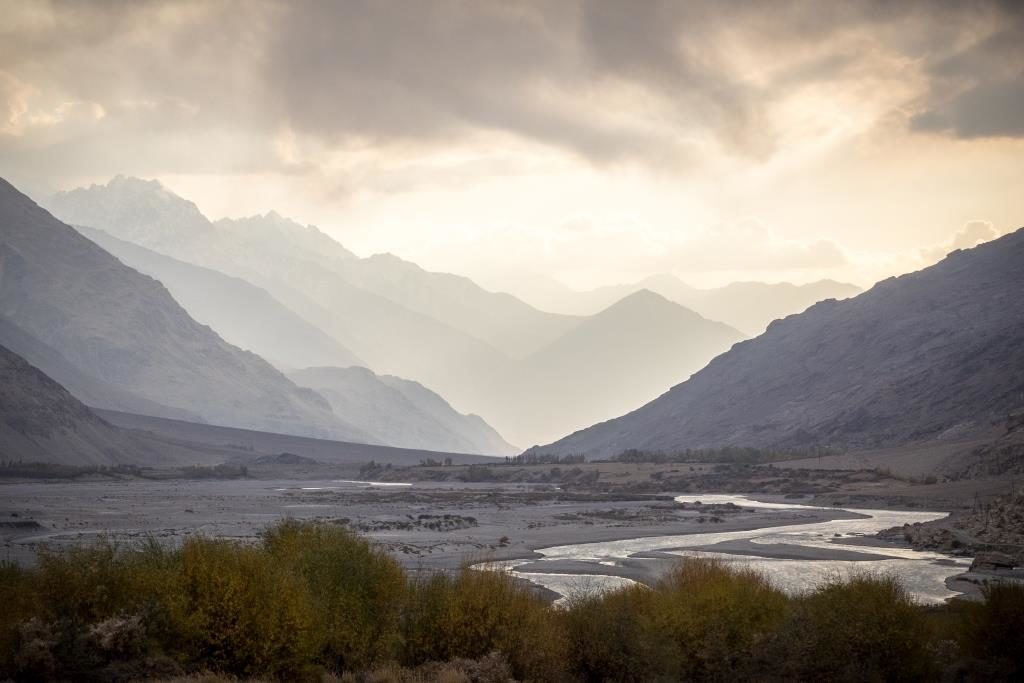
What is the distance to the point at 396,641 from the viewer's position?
722 inches

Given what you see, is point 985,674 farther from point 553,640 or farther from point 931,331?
point 931,331

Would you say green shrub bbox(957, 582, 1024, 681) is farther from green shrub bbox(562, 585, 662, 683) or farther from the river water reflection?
green shrub bbox(562, 585, 662, 683)

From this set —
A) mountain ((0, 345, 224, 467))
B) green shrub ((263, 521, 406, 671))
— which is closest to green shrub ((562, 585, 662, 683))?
green shrub ((263, 521, 406, 671))

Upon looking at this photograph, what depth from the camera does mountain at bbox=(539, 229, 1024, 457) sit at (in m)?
130

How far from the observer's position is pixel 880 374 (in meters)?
154

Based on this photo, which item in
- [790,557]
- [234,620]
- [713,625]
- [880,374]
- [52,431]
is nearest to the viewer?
[234,620]

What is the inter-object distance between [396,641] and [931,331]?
15885 centimetres

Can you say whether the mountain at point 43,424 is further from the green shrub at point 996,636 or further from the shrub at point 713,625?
the green shrub at point 996,636

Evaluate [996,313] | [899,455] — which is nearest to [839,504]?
[899,455]

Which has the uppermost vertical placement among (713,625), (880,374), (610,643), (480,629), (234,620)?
(880,374)

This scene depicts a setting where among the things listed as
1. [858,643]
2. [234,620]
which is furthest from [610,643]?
[234,620]

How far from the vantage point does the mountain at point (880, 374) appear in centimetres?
13000

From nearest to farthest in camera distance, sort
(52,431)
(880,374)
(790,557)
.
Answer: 1. (790,557)
2. (52,431)
3. (880,374)

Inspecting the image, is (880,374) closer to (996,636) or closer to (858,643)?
(996,636)
